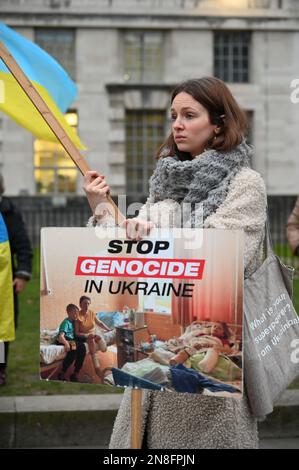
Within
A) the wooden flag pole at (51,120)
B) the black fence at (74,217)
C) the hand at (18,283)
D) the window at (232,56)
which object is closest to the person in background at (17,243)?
Result: the hand at (18,283)

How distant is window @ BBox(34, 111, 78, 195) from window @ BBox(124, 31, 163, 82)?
2195 mm

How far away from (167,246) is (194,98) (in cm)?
67

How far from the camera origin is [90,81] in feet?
75.3

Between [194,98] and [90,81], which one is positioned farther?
[90,81]

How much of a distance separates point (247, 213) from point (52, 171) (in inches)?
818

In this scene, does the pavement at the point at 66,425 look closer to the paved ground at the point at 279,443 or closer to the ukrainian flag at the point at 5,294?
the paved ground at the point at 279,443

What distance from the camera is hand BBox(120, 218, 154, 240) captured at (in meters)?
2.49

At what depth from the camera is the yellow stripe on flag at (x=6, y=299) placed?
4.85 m

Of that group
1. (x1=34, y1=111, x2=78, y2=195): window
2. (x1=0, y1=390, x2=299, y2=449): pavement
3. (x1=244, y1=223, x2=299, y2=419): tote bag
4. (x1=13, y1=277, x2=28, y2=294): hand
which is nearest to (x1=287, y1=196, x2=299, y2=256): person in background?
(x1=0, y1=390, x2=299, y2=449): pavement

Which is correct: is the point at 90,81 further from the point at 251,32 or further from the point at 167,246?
the point at 167,246

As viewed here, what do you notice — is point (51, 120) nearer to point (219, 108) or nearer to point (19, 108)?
point (219, 108)

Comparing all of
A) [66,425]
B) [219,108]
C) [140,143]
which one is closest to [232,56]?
[140,143]

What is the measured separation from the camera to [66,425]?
545 cm
